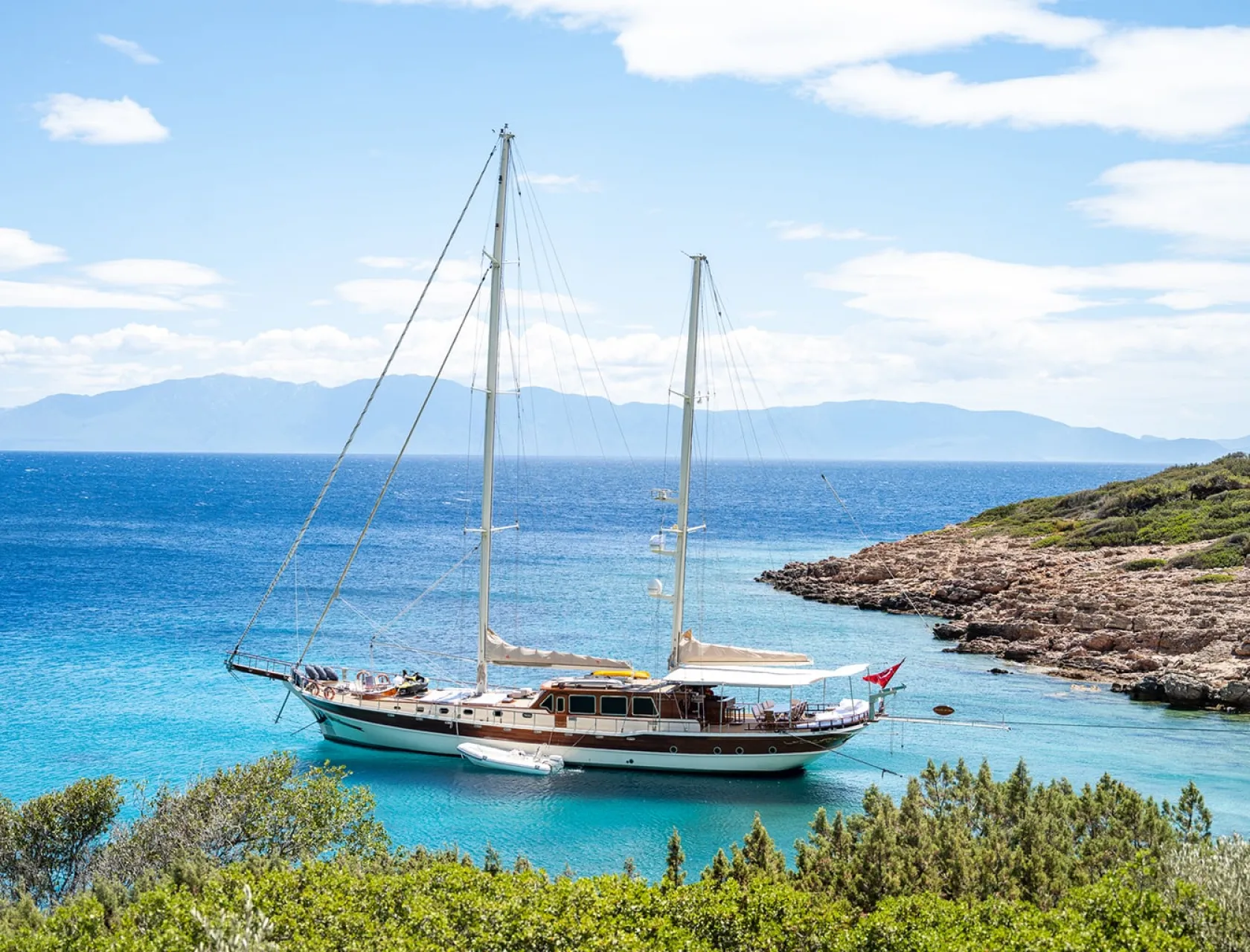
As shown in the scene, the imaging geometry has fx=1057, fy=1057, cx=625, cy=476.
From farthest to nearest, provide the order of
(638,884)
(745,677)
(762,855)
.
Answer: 1. (745,677)
2. (762,855)
3. (638,884)

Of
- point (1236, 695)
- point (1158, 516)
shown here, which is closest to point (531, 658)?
point (1236, 695)

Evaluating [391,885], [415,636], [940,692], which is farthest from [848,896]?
[415,636]

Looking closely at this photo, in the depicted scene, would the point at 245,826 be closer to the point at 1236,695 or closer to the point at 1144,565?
the point at 1236,695

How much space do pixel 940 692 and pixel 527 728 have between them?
17.4m

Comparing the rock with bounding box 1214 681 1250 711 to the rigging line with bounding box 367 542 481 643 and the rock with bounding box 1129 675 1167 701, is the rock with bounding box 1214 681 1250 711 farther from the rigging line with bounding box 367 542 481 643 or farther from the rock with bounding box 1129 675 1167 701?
the rigging line with bounding box 367 542 481 643

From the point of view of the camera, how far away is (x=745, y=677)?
3066 centimetres

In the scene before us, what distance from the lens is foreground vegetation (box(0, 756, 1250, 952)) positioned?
13.2m

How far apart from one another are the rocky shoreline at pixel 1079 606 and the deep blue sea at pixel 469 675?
1.99 metres

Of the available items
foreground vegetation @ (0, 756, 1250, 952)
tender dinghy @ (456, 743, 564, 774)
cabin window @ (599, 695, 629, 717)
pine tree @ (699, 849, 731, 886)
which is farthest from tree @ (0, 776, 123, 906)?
cabin window @ (599, 695, 629, 717)

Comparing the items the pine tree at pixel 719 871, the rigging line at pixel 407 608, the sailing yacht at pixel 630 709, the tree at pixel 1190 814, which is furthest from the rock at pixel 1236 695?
the rigging line at pixel 407 608

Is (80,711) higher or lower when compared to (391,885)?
lower

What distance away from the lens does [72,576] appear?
6494 cm

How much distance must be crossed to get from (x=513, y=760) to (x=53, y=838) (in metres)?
13.5

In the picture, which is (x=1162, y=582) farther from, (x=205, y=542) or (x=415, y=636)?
(x=205, y=542)
